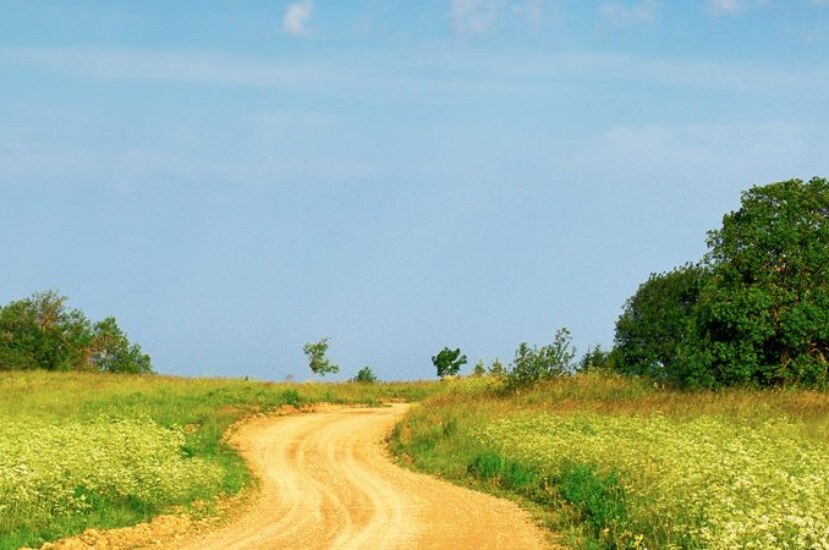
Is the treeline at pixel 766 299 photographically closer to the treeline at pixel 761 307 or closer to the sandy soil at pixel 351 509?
the treeline at pixel 761 307

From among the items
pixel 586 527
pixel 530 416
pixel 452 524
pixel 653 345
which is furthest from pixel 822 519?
pixel 653 345

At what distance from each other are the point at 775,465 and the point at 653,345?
41.9 metres

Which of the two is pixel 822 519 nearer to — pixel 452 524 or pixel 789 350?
pixel 452 524

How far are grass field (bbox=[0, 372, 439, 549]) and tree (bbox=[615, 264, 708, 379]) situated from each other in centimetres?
2787

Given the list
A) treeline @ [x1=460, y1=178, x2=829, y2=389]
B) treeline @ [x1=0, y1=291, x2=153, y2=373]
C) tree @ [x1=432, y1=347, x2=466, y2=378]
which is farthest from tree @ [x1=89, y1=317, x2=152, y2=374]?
treeline @ [x1=460, y1=178, x2=829, y2=389]

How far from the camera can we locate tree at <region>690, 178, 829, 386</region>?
34062mm

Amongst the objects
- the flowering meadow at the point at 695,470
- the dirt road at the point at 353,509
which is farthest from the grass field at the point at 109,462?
the flowering meadow at the point at 695,470

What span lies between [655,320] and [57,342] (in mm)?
49323

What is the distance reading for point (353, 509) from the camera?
18875 mm

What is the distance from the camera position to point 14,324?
248ft

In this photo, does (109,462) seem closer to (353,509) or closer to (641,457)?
(353,509)

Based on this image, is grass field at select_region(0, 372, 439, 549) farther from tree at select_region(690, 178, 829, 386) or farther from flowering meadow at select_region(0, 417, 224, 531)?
tree at select_region(690, 178, 829, 386)

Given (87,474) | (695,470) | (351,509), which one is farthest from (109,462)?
(695,470)

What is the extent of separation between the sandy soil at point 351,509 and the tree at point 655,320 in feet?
102
